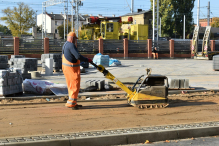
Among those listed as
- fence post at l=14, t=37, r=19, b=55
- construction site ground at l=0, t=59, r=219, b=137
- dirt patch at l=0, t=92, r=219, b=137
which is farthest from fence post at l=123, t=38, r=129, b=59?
dirt patch at l=0, t=92, r=219, b=137

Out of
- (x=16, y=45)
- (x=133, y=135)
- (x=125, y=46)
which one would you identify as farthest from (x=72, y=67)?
(x=125, y=46)

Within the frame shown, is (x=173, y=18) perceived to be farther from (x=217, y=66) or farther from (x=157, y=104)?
(x=157, y=104)

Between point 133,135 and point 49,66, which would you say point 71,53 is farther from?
point 49,66

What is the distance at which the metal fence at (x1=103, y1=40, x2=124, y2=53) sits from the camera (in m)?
36.3

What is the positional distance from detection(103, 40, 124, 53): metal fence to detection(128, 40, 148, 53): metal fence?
1.23 m

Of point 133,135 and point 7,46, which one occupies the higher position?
point 7,46

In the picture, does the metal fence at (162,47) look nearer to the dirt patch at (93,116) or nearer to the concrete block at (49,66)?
the concrete block at (49,66)

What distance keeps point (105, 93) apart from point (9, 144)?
590 cm

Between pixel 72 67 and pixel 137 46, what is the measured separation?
1194 inches

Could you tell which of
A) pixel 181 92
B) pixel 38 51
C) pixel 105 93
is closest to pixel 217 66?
pixel 181 92

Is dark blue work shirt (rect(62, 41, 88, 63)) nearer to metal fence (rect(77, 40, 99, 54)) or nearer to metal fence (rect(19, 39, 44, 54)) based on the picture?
metal fence (rect(19, 39, 44, 54))

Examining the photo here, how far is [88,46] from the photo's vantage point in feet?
118

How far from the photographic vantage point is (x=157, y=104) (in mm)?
8273

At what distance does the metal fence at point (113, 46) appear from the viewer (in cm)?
3629
